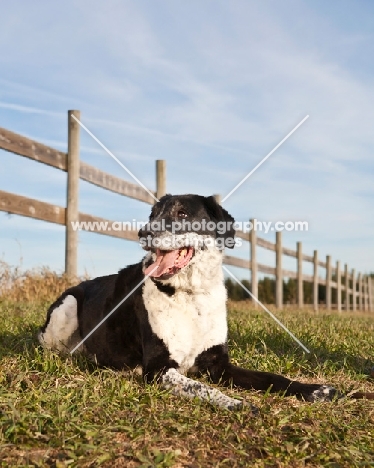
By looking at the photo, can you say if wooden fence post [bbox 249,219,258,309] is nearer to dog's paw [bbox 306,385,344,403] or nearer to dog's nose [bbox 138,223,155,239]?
dog's paw [bbox 306,385,344,403]

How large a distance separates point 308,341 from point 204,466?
12.2 ft

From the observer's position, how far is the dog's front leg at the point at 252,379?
423cm

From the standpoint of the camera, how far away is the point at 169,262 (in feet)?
14.5

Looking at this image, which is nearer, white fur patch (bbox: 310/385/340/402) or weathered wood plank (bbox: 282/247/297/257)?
white fur patch (bbox: 310/385/340/402)

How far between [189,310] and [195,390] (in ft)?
2.28

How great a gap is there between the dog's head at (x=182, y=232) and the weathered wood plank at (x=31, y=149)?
6619mm

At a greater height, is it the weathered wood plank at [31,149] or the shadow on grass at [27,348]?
the weathered wood plank at [31,149]

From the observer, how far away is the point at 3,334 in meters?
6.38

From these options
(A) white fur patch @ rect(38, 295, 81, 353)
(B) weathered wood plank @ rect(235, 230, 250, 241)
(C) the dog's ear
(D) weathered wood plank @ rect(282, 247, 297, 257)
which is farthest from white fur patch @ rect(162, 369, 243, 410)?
(D) weathered wood plank @ rect(282, 247, 297, 257)

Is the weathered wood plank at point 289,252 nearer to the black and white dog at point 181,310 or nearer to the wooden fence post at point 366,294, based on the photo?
the black and white dog at point 181,310

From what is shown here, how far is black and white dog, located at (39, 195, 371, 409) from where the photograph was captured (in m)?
4.34

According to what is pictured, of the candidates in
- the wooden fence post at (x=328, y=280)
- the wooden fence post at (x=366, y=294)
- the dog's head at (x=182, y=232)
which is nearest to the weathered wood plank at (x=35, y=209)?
the dog's head at (x=182, y=232)

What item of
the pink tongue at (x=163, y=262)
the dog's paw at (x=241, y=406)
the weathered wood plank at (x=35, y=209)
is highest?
the weathered wood plank at (x=35, y=209)

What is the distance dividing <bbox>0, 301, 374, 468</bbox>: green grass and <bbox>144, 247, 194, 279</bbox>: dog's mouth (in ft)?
2.63
